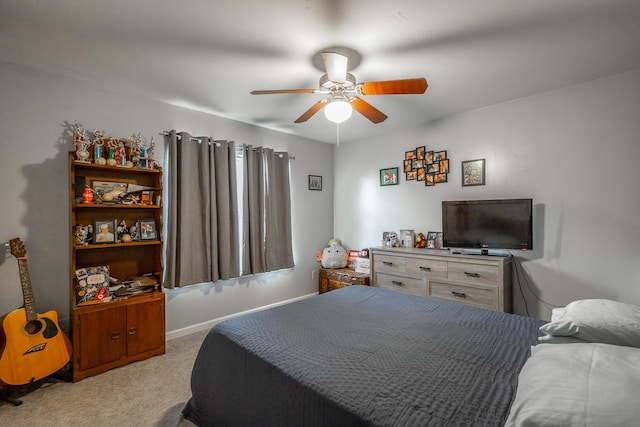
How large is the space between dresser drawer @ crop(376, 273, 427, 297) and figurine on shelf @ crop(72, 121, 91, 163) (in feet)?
10.8

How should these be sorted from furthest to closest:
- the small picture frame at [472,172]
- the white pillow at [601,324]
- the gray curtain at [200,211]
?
the small picture frame at [472,172] < the gray curtain at [200,211] < the white pillow at [601,324]

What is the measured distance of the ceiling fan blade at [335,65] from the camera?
1815mm

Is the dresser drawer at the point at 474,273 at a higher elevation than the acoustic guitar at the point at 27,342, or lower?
higher

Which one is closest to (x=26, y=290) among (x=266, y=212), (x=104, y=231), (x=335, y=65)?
(x=104, y=231)

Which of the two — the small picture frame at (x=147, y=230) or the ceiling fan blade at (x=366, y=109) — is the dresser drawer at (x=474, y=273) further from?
the small picture frame at (x=147, y=230)

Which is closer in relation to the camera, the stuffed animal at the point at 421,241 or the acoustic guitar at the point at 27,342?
the acoustic guitar at the point at 27,342

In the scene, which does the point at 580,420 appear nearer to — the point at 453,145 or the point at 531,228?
the point at 531,228

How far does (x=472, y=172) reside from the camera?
11.2 feet

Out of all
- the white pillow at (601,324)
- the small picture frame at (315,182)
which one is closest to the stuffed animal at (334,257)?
the small picture frame at (315,182)

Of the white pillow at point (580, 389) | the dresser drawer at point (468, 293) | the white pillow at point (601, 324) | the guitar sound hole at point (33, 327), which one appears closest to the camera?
the white pillow at point (580, 389)

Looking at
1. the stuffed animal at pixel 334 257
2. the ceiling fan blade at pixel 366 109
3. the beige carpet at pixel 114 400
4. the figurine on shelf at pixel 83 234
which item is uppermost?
the ceiling fan blade at pixel 366 109

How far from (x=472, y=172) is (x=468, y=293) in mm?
1388

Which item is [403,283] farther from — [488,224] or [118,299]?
[118,299]

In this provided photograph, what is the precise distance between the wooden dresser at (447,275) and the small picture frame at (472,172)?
874 millimetres
